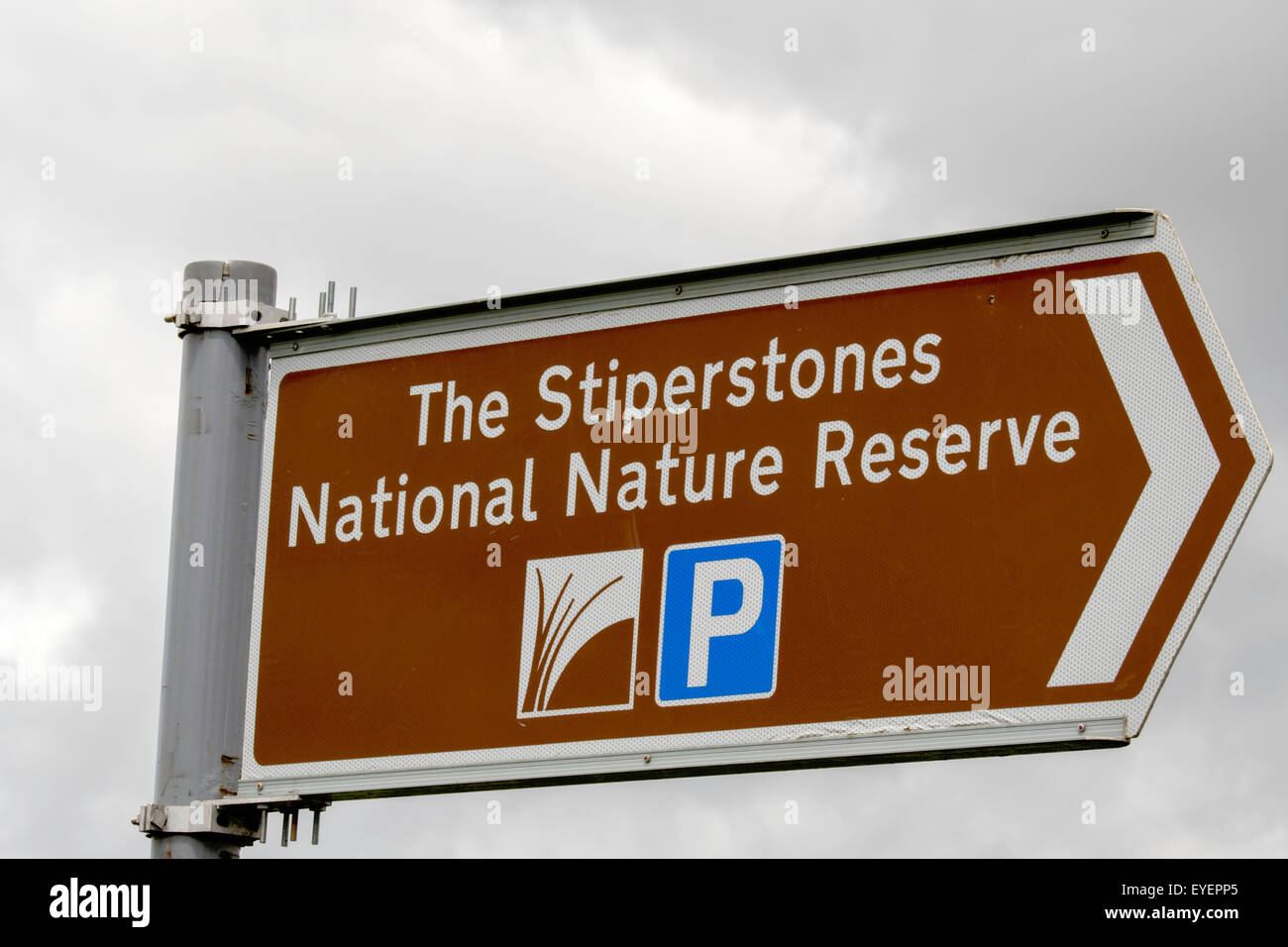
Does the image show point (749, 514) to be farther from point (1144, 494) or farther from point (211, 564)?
point (211, 564)

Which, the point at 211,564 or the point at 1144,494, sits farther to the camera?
the point at 211,564

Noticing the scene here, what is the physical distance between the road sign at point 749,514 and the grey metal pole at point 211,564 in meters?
0.08

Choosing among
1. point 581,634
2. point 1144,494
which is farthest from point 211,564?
point 1144,494

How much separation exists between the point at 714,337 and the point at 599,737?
136 cm

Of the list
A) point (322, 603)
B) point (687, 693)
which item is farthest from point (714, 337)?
point (322, 603)

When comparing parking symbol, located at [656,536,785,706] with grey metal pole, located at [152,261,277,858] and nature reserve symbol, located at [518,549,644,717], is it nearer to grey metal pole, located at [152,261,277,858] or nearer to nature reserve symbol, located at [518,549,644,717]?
nature reserve symbol, located at [518,549,644,717]

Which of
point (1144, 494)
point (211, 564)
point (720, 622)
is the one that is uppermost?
point (211, 564)

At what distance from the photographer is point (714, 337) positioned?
7113 mm

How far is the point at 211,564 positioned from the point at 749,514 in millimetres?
2000

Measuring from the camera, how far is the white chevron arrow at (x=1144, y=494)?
6.23 metres

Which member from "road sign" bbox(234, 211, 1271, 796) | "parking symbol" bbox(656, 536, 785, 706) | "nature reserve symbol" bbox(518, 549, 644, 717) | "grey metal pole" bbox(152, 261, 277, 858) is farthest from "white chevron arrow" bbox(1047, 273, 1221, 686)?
"grey metal pole" bbox(152, 261, 277, 858)

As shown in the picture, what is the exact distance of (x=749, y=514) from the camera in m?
6.88
